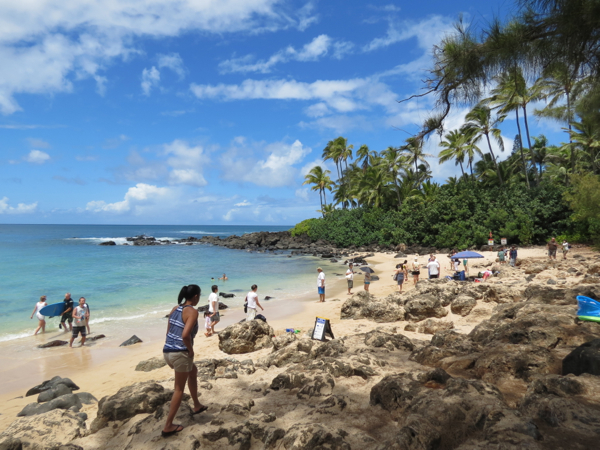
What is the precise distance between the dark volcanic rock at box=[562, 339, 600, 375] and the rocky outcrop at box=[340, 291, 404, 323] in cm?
646

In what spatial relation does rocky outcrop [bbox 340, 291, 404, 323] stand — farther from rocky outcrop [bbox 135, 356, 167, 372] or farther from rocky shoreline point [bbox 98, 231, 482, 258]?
rocky shoreline point [bbox 98, 231, 482, 258]

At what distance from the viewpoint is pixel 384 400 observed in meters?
4.09

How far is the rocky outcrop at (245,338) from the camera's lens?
8909 millimetres

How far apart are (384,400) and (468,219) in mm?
31194

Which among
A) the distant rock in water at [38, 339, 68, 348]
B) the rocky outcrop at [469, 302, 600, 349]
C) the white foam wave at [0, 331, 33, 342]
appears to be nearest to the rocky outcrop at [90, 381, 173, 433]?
the rocky outcrop at [469, 302, 600, 349]

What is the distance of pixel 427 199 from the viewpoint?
129 feet

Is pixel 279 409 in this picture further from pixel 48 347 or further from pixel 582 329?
pixel 48 347

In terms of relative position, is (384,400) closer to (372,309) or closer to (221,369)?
(221,369)

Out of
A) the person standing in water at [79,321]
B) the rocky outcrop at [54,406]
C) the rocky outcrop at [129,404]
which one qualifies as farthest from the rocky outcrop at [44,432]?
the person standing in water at [79,321]

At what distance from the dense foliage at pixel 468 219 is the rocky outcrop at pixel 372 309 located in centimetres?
2161

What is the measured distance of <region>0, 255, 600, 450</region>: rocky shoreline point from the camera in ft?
10.0

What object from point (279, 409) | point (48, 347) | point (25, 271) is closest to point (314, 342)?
point (279, 409)

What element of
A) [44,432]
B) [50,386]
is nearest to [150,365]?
[50,386]

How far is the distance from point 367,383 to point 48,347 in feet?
36.9
